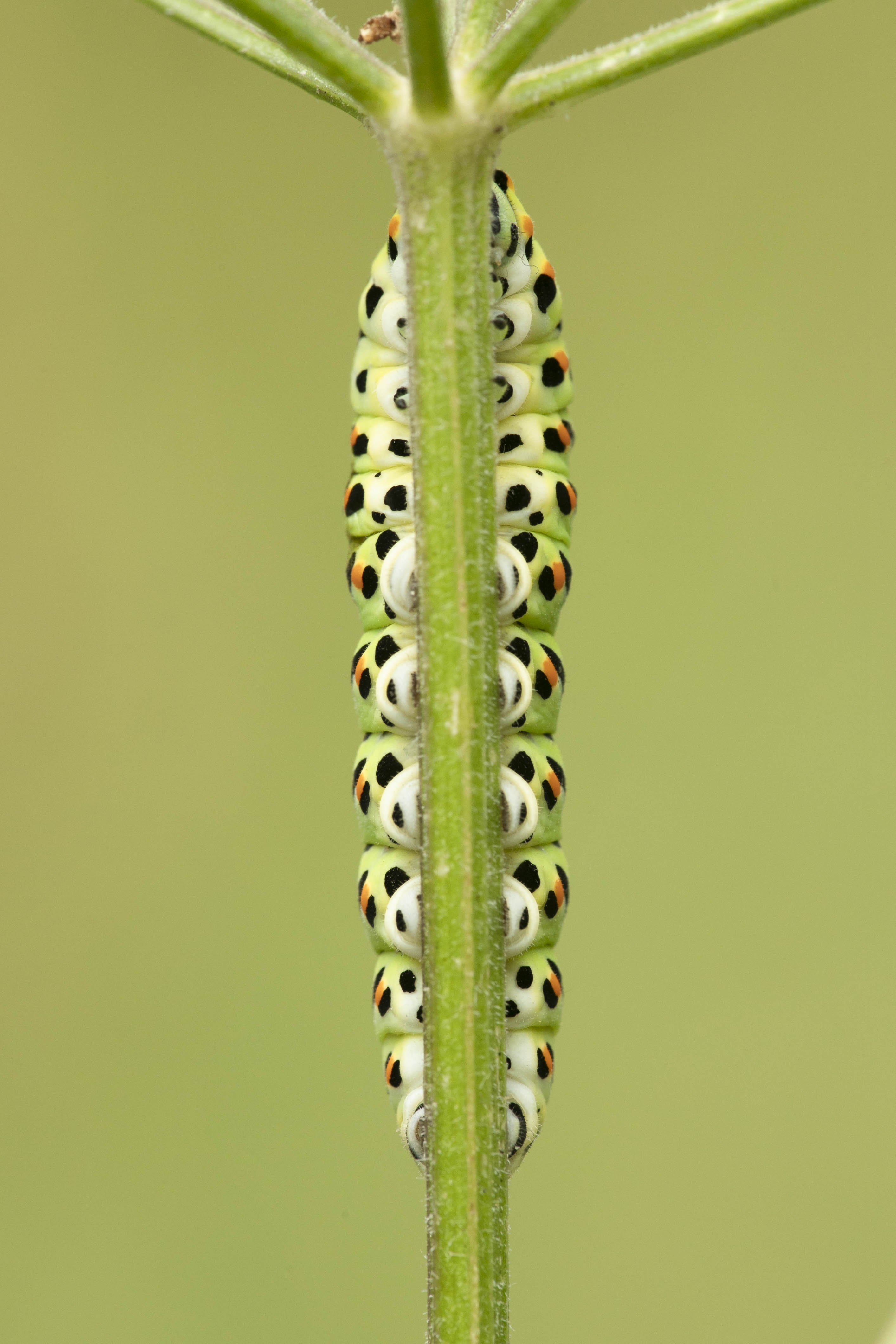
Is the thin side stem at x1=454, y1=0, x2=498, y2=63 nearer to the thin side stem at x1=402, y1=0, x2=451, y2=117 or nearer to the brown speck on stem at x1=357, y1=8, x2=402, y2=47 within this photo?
the thin side stem at x1=402, y1=0, x2=451, y2=117

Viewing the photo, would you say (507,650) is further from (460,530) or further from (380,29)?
(380,29)

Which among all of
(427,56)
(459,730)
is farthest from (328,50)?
(459,730)

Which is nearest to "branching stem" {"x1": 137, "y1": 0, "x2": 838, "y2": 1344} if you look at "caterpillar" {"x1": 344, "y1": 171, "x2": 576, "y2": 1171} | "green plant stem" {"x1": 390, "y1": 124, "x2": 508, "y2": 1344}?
"green plant stem" {"x1": 390, "y1": 124, "x2": 508, "y2": 1344}

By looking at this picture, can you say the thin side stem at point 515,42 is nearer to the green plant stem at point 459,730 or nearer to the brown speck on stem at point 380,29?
→ the green plant stem at point 459,730

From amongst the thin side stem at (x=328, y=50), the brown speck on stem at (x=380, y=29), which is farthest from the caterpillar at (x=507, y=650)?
the thin side stem at (x=328, y=50)

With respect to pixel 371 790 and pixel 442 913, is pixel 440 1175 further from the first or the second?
pixel 371 790

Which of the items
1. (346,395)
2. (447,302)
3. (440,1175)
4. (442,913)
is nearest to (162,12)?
(447,302)
